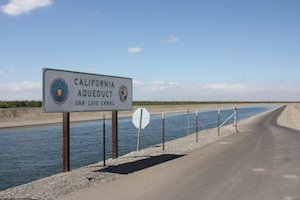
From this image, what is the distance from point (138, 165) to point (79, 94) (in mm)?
3251

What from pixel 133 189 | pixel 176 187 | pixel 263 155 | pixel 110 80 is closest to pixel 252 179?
pixel 176 187

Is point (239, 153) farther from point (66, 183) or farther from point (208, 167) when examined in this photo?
point (66, 183)

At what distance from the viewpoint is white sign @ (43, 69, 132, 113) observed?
27.6 ft

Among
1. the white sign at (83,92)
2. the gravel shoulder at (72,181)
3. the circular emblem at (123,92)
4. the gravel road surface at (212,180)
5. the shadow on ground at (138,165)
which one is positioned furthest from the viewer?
the circular emblem at (123,92)

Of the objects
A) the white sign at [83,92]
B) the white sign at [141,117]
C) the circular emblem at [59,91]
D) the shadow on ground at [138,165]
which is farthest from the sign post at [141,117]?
the circular emblem at [59,91]

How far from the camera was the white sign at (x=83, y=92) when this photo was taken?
8.41 meters

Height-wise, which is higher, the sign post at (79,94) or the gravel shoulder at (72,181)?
the sign post at (79,94)

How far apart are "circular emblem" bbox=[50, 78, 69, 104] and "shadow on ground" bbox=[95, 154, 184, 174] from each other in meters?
2.66

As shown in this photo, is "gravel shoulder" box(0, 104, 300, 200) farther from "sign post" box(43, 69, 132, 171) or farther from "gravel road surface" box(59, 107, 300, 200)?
"sign post" box(43, 69, 132, 171)

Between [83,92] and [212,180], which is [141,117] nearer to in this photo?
[83,92]

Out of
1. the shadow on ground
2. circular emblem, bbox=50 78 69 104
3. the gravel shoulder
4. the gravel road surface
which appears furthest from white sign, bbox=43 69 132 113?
the gravel road surface

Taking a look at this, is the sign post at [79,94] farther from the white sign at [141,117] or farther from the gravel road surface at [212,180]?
the gravel road surface at [212,180]

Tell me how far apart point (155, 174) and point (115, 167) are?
1.78 m

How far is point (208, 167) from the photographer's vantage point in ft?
30.6
